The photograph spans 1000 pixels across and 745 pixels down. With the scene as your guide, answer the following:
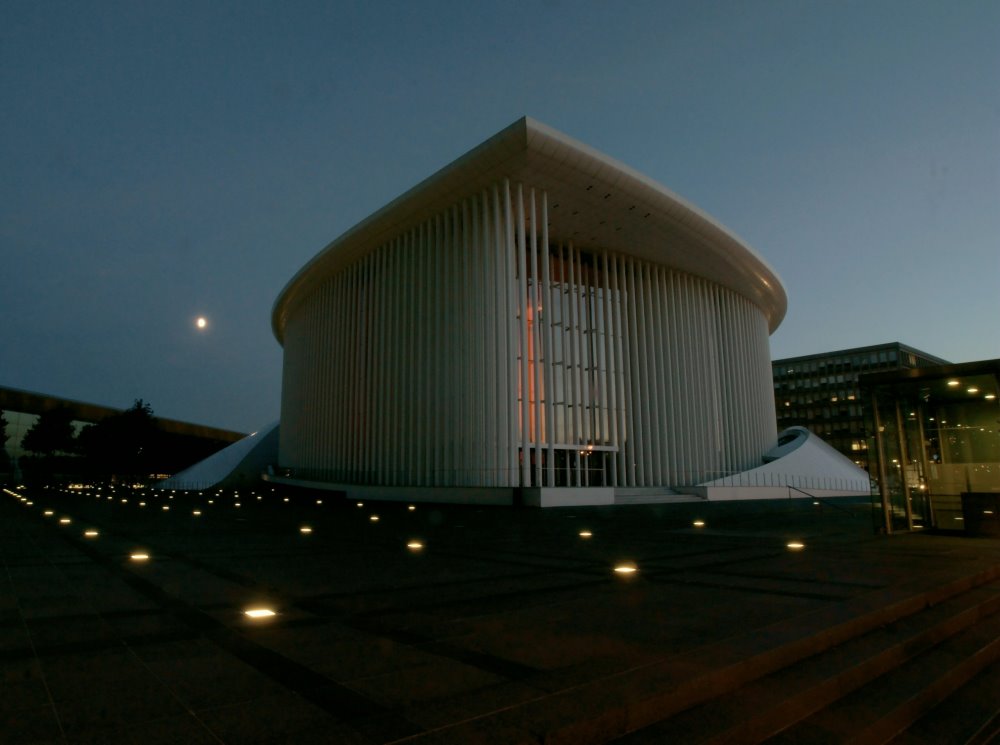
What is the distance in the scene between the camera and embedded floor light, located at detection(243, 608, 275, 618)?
4602 millimetres

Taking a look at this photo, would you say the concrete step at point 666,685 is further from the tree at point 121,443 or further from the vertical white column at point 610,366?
the tree at point 121,443

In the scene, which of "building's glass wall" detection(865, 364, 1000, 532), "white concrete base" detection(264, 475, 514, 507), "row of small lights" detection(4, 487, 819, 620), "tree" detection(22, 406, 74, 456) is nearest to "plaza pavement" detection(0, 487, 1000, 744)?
"row of small lights" detection(4, 487, 819, 620)

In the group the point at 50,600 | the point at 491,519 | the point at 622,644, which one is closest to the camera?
the point at 622,644

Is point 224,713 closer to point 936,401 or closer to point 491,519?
point 936,401

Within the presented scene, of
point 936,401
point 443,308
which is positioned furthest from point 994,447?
point 443,308

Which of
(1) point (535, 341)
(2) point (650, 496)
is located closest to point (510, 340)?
(1) point (535, 341)

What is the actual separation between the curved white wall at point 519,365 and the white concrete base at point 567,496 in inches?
76.9

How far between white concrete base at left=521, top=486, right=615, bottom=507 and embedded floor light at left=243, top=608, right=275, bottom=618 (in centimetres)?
1719

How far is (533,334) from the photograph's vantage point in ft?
87.8

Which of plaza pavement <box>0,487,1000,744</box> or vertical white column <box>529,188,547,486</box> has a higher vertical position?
vertical white column <box>529,188,547,486</box>

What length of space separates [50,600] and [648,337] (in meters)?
31.2

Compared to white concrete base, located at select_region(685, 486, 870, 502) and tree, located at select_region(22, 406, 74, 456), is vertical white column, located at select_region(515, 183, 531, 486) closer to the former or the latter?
white concrete base, located at select_region(685, 486, 870, 502)

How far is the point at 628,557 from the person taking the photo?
8.38 meters

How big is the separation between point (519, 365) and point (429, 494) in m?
6.56
